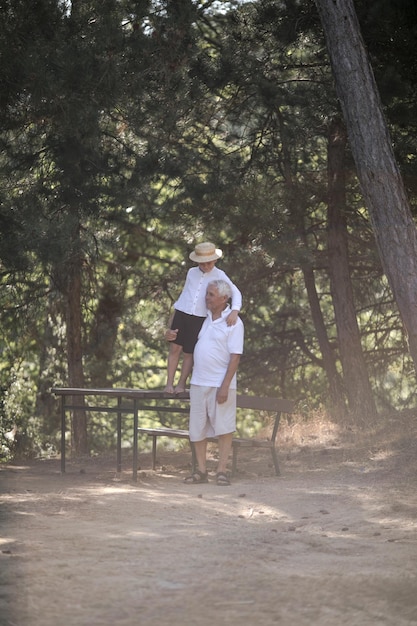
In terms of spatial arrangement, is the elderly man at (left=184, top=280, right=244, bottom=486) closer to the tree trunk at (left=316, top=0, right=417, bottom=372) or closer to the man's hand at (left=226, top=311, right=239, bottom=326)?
the man's hand at (left=226, top=311, right=239, bottom=326)

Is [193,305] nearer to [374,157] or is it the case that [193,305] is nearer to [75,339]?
[374,157]

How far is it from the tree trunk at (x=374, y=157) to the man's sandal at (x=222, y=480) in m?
2.56

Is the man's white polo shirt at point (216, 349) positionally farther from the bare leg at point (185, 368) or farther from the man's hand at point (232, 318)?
the bare leg at point (185, 368)

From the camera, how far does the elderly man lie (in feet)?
31.1

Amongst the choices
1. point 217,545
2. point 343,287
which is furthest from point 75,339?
point 217,545

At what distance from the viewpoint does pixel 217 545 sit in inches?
262

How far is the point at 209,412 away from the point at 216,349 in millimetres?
620

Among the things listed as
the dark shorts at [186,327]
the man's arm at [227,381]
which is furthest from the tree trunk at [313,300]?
the man's arm at [227,381]

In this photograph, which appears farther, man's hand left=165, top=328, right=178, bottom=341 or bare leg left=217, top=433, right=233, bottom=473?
man's hand left=165, top=328, right=178, bottom=341

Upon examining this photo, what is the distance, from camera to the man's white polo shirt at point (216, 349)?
949 cm

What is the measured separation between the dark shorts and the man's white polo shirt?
37 centimetres

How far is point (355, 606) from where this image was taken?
5.06 m

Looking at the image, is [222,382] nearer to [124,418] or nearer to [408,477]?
[408,477]

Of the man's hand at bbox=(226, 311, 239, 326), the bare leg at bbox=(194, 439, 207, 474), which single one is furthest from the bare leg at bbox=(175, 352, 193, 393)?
the man's hand at bbox=(226, 311, 239, 326)
